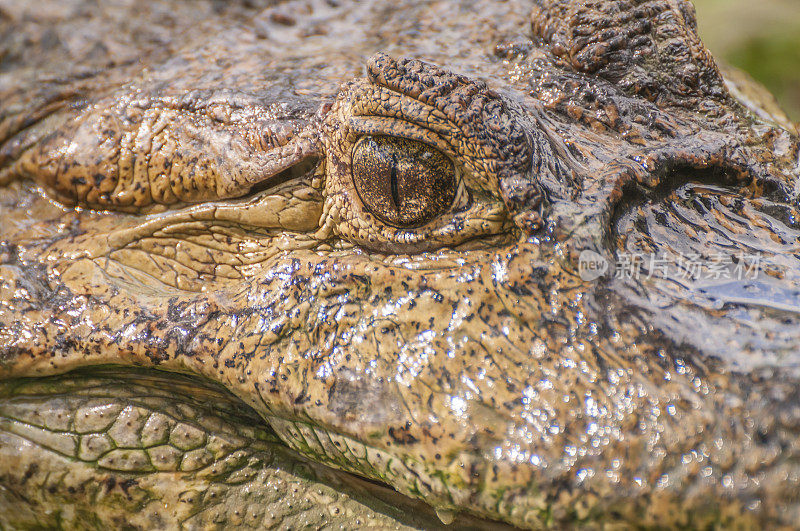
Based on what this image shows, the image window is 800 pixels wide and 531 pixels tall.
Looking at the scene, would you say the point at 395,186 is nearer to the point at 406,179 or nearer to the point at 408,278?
the point at 406,179

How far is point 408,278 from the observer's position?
6.98 ft

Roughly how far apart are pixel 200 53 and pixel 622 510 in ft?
7.47

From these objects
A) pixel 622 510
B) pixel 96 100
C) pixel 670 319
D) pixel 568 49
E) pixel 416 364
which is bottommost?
pixel 622 510

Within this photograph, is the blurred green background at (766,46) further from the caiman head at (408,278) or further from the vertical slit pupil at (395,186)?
the vertical slit pupil at (395,186)

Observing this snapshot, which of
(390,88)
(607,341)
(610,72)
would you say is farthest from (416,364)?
(610,72)

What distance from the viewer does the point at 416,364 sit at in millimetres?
1995

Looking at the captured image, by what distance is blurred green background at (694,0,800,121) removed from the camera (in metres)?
7.32

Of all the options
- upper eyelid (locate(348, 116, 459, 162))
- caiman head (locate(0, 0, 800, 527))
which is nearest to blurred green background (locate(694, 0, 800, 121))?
caiman head (locate(0, 0, 800, 527))

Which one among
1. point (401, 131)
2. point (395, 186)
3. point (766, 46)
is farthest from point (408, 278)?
point (766, 46)

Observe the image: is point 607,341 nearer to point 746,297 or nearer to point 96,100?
point 746,297

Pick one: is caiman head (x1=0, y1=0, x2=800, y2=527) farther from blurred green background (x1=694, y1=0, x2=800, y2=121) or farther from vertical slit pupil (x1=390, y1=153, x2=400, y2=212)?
blurred green background (x1=694, y1=0, x2=800, y2=121)

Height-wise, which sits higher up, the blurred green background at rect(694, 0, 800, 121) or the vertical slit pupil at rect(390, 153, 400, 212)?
the vertical slit pupil at rect(390, 153, 400, 212)

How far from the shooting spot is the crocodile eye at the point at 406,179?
2160mm

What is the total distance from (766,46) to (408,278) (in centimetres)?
689
